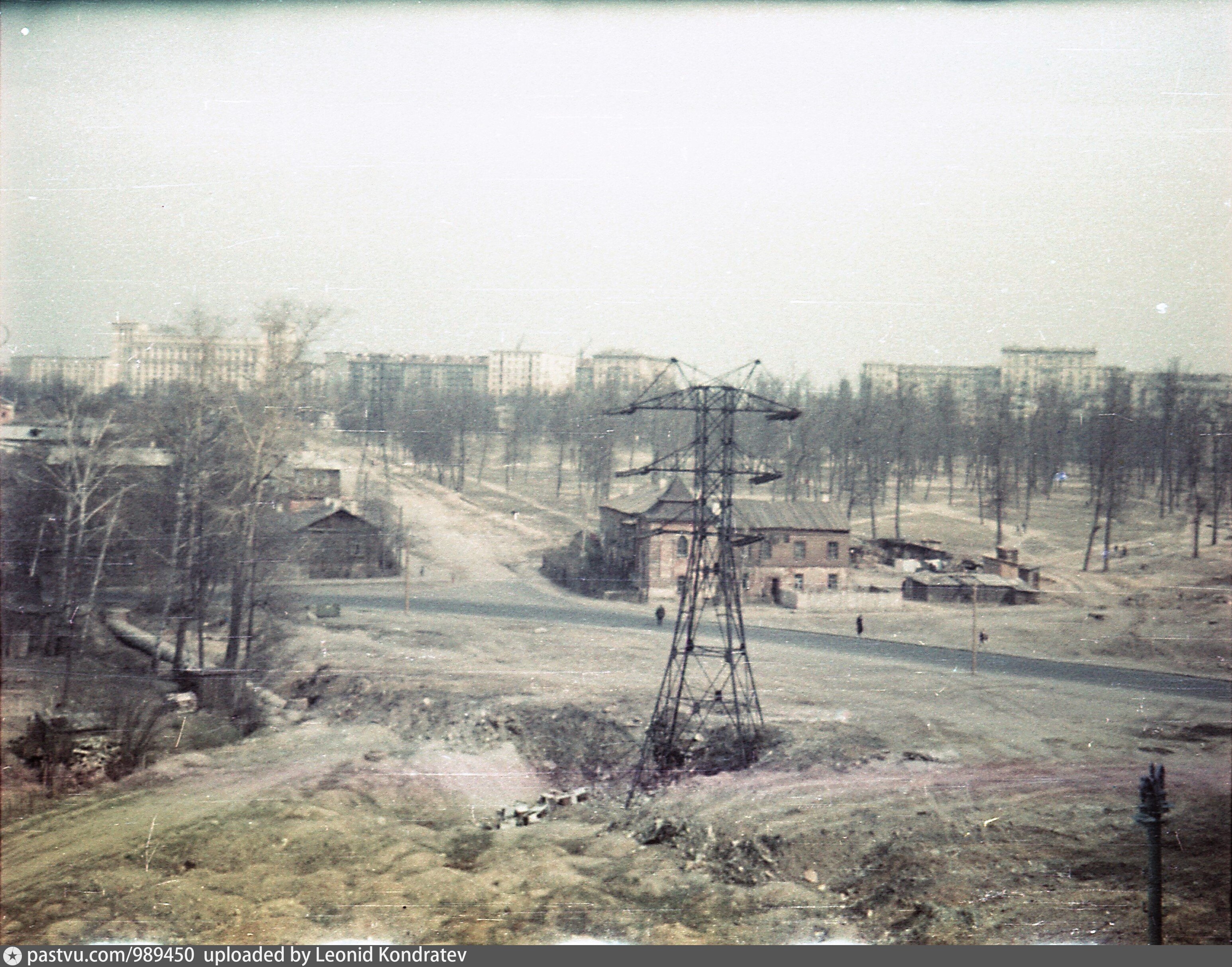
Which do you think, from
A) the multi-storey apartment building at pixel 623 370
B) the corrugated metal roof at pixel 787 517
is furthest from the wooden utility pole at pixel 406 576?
the corrugated metal roof at pixel 787 517

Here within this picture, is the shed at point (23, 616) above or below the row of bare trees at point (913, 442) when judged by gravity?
below

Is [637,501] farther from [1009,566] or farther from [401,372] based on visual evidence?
[1009,566]

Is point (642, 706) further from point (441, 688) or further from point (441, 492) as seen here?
point (441, 492)

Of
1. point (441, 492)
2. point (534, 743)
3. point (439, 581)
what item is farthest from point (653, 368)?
→ point (534, 743)

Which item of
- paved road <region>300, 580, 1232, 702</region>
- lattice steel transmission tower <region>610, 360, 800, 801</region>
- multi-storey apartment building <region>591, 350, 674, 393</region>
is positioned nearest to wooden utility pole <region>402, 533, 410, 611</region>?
paved road <region>300, 580, 1232, 702</region>

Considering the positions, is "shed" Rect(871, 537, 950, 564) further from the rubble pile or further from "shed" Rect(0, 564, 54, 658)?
Answer: "shed" Rect(0, 564, 54, 658)

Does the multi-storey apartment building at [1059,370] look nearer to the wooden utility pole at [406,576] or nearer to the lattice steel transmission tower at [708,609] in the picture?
the lattice steel transmission tower at [708,609]
